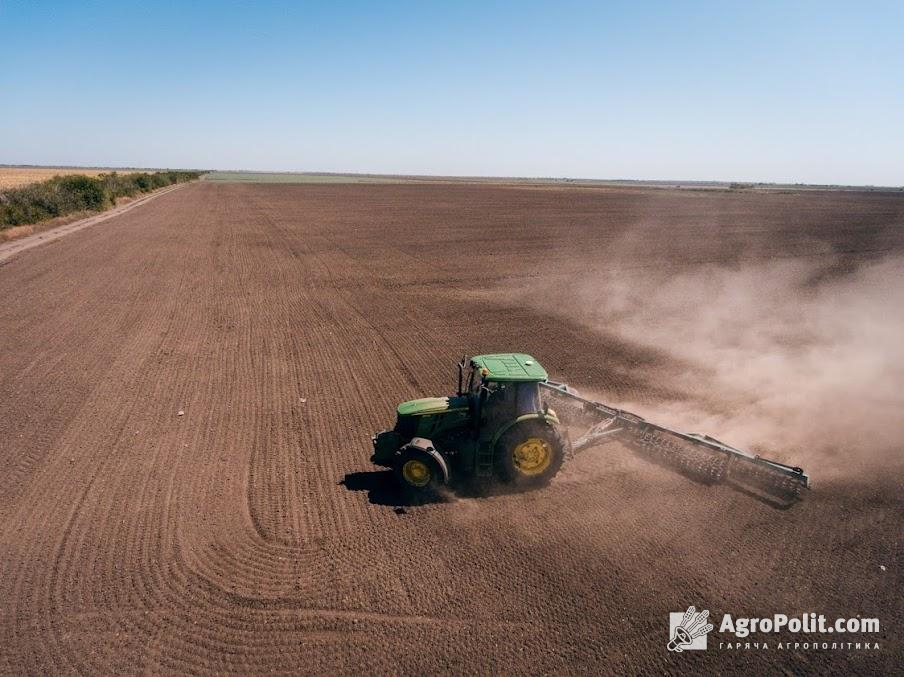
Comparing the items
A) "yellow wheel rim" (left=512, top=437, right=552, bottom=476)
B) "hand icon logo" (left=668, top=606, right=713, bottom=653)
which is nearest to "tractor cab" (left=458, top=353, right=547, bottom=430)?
"yellow wheel rim" (left=512, top=437, right=552, bottom=476)

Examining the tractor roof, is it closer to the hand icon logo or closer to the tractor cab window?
the tractor cab window

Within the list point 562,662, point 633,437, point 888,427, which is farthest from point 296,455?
point 888,427

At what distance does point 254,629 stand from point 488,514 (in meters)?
3.56

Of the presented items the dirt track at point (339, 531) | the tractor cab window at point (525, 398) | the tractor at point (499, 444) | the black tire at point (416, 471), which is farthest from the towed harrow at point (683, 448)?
the black tire at point (416, 471)

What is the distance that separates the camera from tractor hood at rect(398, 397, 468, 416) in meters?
8.62

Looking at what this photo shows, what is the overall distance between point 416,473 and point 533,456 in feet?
6.34

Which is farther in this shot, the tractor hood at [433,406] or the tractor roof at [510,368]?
the tractor hood at [433,406]

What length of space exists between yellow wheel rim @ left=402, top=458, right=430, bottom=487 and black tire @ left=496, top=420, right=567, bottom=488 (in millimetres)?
1195

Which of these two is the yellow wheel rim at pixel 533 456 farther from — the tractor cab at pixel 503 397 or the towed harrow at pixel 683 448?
the towed harrow at pixel 683 448

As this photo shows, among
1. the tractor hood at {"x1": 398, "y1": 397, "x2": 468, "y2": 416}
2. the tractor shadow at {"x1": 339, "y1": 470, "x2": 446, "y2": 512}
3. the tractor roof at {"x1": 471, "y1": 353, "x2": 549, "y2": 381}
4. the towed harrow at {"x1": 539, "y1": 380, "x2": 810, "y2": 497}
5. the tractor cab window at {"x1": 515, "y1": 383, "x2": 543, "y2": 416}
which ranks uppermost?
the tractor roof at {"x1": 471, "y1": 353, "x2": 549, "y2": 381}

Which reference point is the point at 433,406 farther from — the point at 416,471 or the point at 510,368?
the point at 510,368

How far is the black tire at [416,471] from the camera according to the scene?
8.15 metres

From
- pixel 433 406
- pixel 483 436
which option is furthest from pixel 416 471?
pixel 483 436

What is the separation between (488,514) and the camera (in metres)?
8.06
